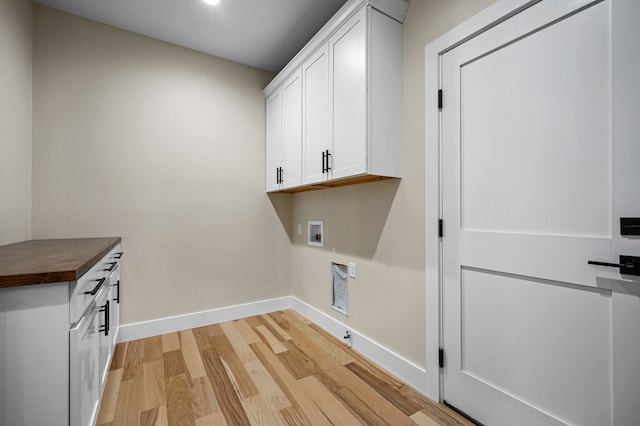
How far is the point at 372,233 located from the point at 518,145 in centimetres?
111

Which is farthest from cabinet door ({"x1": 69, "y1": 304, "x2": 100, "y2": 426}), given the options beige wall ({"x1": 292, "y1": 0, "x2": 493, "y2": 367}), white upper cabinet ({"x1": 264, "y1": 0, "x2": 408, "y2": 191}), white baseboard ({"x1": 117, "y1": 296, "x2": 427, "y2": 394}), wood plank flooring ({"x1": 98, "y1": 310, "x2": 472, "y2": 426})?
beige wall ({"x1": 292, "y1": 0, "x2": 493, "y2": 367})

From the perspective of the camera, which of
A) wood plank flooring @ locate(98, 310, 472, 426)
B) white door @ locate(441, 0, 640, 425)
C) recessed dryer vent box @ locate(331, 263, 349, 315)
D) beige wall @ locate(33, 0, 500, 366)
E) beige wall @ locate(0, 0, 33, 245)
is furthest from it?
recessed dryer vent box @ locate(331, 263, 349, 315)

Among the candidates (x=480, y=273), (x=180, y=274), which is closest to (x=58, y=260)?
(x=180, y=274)

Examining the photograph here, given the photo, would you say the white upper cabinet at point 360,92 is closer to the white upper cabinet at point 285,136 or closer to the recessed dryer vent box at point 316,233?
the white upper cabinet at point 285,136

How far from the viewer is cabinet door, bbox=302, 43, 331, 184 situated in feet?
7.14

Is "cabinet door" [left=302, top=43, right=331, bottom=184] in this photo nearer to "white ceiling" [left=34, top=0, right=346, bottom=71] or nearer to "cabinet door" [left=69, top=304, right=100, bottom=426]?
"white ceiling" [left=34, top=0, right=346, bottom=71]

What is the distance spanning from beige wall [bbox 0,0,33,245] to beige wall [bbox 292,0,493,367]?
90.4 inches

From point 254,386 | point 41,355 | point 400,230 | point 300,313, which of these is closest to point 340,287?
point 300,313

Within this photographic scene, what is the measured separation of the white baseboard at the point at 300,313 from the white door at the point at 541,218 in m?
0.29

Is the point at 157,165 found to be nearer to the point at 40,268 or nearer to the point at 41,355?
the point at 40,268

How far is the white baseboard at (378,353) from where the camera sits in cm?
181

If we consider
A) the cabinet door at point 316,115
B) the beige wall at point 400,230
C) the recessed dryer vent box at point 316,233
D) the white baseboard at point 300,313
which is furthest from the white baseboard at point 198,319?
the cabinet door at point 316,115

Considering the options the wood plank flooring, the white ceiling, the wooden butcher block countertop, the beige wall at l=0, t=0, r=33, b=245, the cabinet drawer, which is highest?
the white ceiling

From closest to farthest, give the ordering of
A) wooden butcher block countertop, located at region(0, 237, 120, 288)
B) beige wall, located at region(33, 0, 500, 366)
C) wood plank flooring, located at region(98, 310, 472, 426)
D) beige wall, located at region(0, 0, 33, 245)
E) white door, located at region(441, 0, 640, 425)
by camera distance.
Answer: wooden butcher block countertop, located at region(0, 237, 120, 288) < white door, located at region(441, 0, 640, 425) < wood plank flooring, located at region(98, 310, 472, 426) < beige wall, located at region(0, 0, 33, 245) < beige wall, located at region(33, 0, 500, 366)
